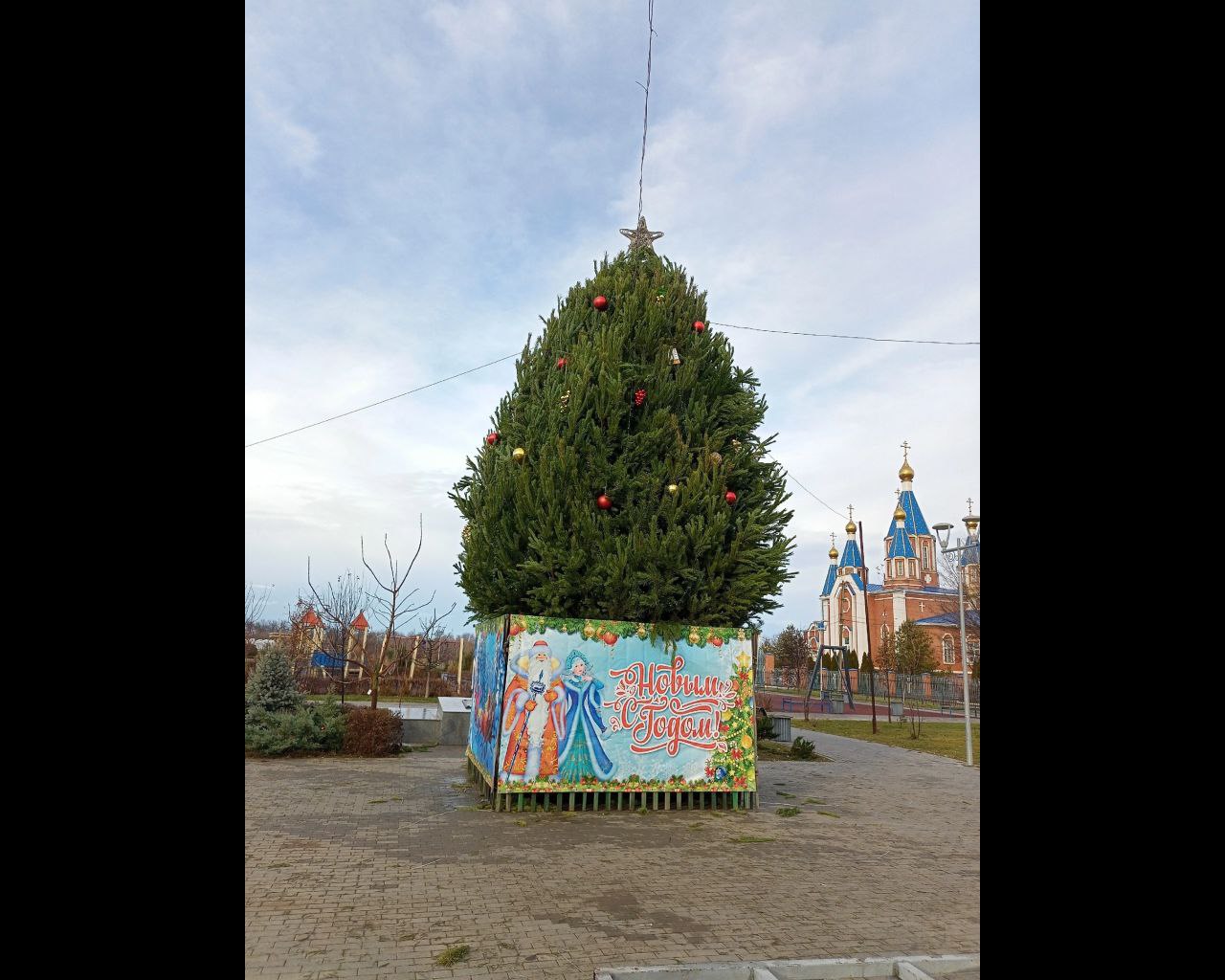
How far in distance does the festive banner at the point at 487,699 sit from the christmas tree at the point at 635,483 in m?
0.72

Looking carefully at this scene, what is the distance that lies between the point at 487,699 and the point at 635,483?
13.9 feet

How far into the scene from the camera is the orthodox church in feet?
195

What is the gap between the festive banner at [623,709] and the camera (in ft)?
36.9

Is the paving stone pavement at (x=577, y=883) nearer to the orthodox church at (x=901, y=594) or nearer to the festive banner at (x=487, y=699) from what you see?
the festive banner at (x=487, y=699)

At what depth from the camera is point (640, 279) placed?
13.4m

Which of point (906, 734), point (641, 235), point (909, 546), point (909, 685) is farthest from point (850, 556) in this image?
point (641, 235)

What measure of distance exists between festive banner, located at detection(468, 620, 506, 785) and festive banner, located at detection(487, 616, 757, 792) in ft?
1.11

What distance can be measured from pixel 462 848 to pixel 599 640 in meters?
3.55

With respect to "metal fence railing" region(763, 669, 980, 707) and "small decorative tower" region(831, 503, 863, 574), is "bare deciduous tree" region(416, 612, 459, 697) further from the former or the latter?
"small decorative tower" region(831, 503, 863, 574)

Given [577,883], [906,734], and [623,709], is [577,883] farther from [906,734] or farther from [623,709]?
[906,734]

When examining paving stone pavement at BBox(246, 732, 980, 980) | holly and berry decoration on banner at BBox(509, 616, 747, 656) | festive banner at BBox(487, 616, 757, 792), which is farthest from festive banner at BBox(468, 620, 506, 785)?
paving stone pavement at BBox(246, 732, 980, 980)
